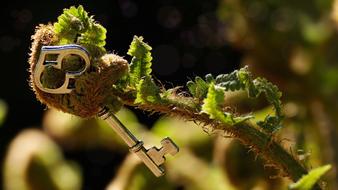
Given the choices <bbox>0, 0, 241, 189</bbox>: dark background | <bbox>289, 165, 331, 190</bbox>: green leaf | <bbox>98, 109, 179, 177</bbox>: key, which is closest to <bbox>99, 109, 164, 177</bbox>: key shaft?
<bbox>98, 109, 179, 177</bbox>: key

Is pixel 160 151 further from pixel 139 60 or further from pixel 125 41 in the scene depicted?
pixel 125 41

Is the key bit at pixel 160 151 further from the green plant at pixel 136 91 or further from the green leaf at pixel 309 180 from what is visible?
the green leaf at pixel 309 180

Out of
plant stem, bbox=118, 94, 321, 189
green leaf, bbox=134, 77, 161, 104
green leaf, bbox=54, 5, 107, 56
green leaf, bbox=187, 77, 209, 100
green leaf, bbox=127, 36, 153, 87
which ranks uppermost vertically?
green leaf, bbox=54, 5, 107, 56

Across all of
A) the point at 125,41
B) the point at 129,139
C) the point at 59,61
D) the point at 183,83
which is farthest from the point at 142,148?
the point at 125,41

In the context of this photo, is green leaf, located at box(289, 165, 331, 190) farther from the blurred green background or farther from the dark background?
the dark background

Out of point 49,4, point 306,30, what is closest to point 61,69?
point 306,30

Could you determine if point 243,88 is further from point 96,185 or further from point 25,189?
point 96,185

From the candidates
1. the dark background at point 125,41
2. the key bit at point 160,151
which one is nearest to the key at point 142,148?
the key bit at point 160,151
